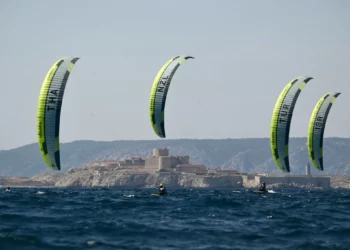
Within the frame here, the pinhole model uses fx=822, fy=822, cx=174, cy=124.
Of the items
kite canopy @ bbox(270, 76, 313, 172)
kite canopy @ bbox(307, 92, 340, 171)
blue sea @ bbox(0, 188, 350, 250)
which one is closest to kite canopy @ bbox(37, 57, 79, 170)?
blue sea @ bbox(0, 188, 350, 250)

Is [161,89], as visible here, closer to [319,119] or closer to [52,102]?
[319,119]

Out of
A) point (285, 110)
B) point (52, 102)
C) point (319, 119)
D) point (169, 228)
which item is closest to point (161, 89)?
point (285, 110)

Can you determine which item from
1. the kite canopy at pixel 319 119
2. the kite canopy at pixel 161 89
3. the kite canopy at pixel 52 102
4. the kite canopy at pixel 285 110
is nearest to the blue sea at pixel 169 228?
the kite canopy at pixel 52 102

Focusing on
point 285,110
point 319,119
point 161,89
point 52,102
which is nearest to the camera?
point 52,102

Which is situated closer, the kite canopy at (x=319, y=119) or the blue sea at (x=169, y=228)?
the blue sea at (x=169, y=228)

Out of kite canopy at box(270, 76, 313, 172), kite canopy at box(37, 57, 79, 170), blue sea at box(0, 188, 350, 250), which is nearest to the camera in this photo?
blue sea at box(0, 188, 350, 250)

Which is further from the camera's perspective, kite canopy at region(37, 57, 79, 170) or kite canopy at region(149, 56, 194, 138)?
kite canopy at region(149, 56, 194, 138)

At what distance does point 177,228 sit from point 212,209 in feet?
41.6

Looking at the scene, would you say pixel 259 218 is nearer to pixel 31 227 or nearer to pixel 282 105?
pixel 31 227

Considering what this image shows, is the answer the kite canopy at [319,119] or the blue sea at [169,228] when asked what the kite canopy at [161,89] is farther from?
the blue sea at [169,228]

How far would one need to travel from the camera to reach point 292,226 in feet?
125

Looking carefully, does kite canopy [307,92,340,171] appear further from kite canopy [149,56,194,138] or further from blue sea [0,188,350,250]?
blue sea [0,188,350,250]

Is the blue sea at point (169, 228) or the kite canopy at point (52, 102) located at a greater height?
the kite canopy at point (52, 102)

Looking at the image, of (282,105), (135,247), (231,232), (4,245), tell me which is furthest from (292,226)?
(282,105)
